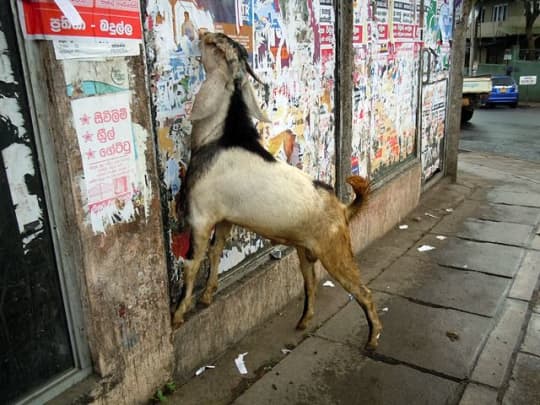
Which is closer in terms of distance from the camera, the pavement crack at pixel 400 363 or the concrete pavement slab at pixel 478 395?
the concrete pavement slab at pixel 478 395

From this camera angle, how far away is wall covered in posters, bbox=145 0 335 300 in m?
3.07

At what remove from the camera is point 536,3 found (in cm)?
3203

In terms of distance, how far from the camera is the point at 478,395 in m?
3.20

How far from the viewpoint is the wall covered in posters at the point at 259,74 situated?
3070mm

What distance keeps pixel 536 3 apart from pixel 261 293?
35.0 m

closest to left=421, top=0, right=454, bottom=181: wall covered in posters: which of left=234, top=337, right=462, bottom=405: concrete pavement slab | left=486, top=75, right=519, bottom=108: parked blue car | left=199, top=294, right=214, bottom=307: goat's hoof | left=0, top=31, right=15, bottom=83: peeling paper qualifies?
left=234, top=337, right=462, bottom=405: concrete pavement slab

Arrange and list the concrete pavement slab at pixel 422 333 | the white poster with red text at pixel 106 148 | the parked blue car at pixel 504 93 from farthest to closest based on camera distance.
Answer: the parked blue car at pixel 504 93, the concrete pavement slab at pixel 422 333, the white poster with red text at pixel 106 148

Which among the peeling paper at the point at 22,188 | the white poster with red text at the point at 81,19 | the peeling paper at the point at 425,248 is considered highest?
the white poster with red text at the point at 81,19

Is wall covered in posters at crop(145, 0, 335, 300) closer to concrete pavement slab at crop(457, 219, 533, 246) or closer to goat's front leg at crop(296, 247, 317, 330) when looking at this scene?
goat's front leg at crop(296, 247, 317, 330)

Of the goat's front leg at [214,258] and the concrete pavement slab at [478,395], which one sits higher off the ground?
the goat's front leg at [214,258]

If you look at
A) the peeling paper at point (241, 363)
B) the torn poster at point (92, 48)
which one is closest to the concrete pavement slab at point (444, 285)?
the peeling paper at point (241, 363)

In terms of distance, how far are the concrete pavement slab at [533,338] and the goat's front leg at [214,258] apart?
89.0 inches

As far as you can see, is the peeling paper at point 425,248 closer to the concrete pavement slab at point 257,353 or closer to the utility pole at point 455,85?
the concrete pavement slab at point 257,353

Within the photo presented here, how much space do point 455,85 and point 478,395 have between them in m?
6.32
